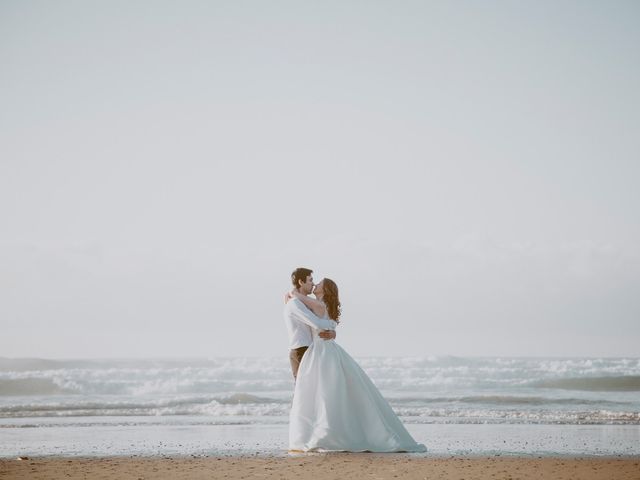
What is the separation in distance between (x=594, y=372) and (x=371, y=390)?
20358mm

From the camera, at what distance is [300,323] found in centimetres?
973

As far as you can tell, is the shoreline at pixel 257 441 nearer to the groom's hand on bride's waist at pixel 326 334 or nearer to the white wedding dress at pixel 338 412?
the white wedding dress at pixel 338 412

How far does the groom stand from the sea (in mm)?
1349

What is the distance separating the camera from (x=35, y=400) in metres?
19.2

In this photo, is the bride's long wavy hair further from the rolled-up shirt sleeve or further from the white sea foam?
the white sea foam

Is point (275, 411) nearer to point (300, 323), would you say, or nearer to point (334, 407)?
point (300, 323)

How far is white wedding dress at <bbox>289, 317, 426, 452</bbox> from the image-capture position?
911 cm

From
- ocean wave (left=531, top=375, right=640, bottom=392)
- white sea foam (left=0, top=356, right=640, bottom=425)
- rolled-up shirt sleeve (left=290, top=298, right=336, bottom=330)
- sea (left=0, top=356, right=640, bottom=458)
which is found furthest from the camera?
ocean wave (left=531, top=375, right=640, bottom=392)

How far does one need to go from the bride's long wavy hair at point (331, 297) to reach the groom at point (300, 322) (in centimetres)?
15

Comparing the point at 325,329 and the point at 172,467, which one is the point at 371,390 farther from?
the point at 172,467

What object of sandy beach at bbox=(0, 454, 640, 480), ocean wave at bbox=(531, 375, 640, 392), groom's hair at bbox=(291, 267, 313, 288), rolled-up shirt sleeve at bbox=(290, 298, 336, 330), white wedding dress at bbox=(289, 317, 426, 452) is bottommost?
ocean wave at bbox=(531, 375, 640, 392)

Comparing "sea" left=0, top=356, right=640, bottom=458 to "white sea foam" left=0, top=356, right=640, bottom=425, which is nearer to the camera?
"sea" left=0, top=356, right=640, bottom=458

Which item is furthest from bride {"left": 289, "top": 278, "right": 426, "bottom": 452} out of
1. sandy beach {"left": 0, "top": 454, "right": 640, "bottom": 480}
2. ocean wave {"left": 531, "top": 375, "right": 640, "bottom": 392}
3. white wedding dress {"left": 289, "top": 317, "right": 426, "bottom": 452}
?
ocean wave {"left": 531, "top": 375, "right": 640, "bottom": 392}

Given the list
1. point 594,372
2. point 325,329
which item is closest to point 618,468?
point 325,329
